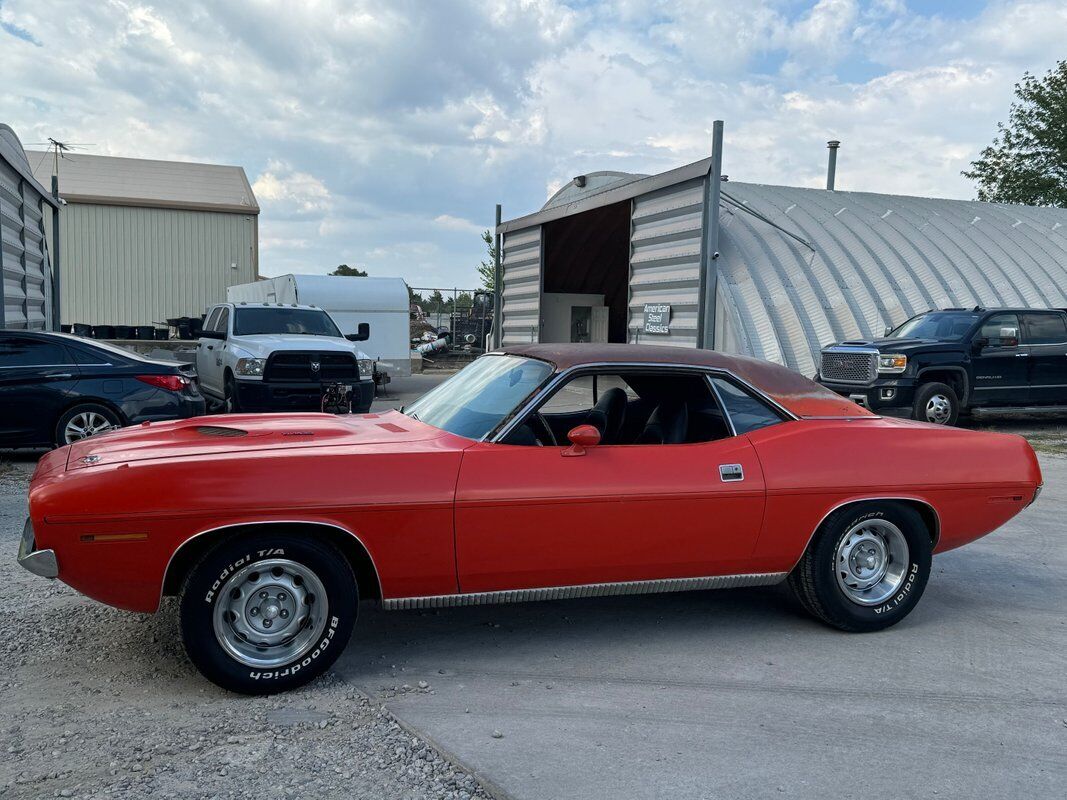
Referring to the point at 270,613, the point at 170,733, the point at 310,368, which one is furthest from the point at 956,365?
the point at 170,733

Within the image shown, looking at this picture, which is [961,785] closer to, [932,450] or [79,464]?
[932,450]

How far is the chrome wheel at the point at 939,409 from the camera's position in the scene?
512 inches

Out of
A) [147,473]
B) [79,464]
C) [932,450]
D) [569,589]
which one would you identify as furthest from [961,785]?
[79,464]

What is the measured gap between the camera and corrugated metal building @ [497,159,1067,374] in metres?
15.0

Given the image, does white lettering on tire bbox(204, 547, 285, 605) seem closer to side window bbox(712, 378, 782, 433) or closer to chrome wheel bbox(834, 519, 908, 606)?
side window bbox(712, 378, 782, 433)

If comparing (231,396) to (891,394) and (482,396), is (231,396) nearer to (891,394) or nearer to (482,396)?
(482,396)

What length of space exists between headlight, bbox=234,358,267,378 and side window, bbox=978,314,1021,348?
10.9 m

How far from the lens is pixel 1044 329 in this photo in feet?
46.2

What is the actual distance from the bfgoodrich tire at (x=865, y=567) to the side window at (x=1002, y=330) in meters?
10.3

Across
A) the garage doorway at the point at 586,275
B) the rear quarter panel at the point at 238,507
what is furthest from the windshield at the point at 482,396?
the garage doorway at the point at 586,275

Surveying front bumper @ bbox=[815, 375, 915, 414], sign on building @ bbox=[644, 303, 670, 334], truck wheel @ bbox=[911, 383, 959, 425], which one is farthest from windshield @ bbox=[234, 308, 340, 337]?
truck wheel @ bbox=[911, 383, 959, 425]

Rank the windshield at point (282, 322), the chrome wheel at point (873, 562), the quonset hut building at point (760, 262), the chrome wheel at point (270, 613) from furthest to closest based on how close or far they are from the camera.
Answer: the quonset hut building at point (760, 262)
the windshield at point (282, 322)
the chrome wheel at point (873, 562)
the chrome wheel at point (270, 613)

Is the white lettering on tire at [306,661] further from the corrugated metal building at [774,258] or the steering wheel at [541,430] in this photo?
the corrugated metal building at [774,258]

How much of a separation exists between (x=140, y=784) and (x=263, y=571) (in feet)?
3.14
